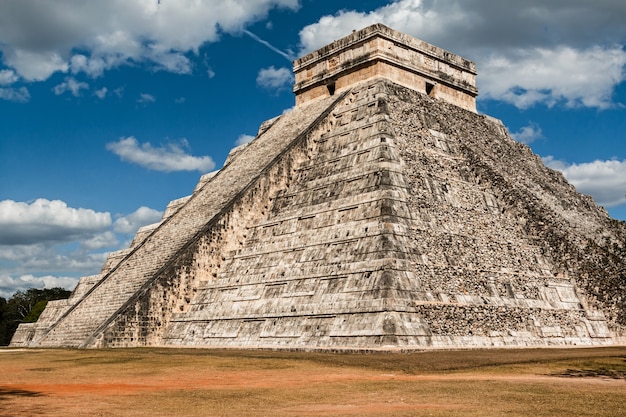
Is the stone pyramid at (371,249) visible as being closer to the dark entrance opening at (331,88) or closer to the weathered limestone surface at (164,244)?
the weathered limestone surface at (164,244)

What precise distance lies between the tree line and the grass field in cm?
3674

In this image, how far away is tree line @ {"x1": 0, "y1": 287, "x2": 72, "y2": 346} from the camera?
49000 millimetres

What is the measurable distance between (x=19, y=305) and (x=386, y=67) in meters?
41.8

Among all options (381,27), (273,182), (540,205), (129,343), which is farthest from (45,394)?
(381,27)

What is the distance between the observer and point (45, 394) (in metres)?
9.44

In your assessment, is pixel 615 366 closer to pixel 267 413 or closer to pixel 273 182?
pixel 267 413

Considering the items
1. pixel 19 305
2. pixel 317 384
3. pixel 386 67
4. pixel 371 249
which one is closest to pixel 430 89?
pixel 386 67

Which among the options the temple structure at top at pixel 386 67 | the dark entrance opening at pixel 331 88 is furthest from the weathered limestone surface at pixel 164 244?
the temple structure at top at pixel 386 67

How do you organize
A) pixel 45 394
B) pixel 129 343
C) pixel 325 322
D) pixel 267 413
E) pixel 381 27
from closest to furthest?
pixel 267 413
pixel 45 394
pixel 325 322
pixel 129 343
pixel 381 27

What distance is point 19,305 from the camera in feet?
180

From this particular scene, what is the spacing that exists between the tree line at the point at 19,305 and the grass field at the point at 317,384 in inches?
1446

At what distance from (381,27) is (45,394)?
60.6 feet

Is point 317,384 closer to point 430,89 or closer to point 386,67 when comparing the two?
point 386,67

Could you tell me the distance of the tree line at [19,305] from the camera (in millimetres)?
49000
